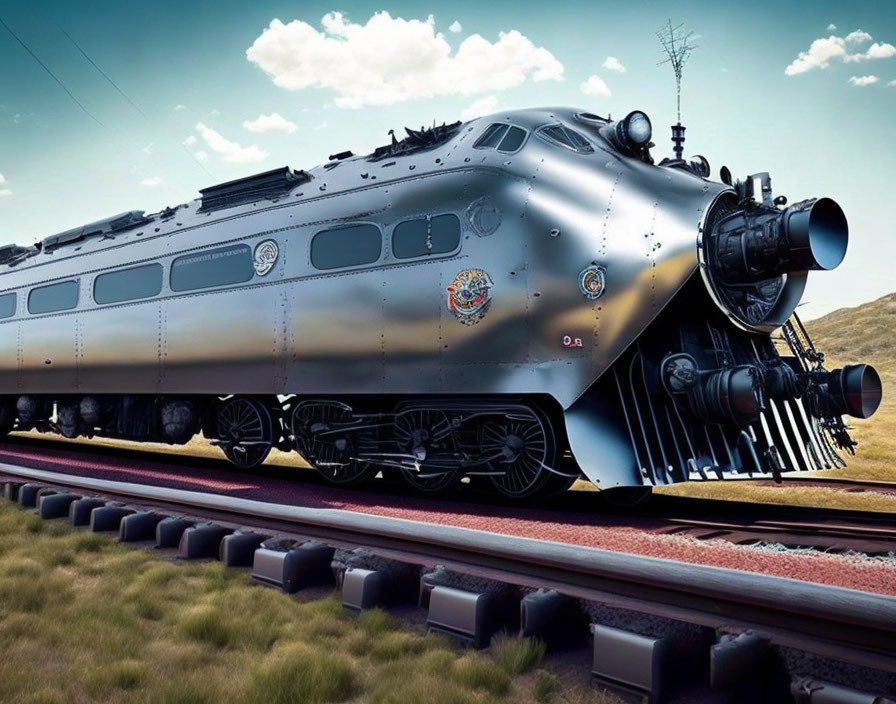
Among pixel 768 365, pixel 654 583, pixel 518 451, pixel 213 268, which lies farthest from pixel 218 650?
pixel 213 268

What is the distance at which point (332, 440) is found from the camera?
8.91m

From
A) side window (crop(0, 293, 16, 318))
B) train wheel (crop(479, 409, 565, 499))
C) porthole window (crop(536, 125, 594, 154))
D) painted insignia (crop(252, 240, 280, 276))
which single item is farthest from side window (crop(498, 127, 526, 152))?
side window (crop(0, 293, 16, 318))

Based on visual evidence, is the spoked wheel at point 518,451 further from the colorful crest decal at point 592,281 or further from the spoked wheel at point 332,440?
the spoked wheel at point 332,440

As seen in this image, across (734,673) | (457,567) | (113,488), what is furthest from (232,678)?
(113,488)

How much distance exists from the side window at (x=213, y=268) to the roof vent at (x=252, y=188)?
75 cm

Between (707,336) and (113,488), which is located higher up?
(707,336)

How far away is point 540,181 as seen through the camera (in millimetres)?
7289

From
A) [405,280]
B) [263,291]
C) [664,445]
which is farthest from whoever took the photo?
[263,291]

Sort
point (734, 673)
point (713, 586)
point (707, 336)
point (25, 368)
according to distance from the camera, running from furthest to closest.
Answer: point (25, 368) < point (707, 336) < point (713, 586) < point (734, 673)

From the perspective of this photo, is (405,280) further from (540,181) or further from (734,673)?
(734,673)

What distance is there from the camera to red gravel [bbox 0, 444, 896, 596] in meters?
4.28

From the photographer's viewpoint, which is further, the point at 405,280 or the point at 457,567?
the point at 405,280

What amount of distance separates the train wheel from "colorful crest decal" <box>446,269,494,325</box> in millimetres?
1049

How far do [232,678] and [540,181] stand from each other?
5.36m
